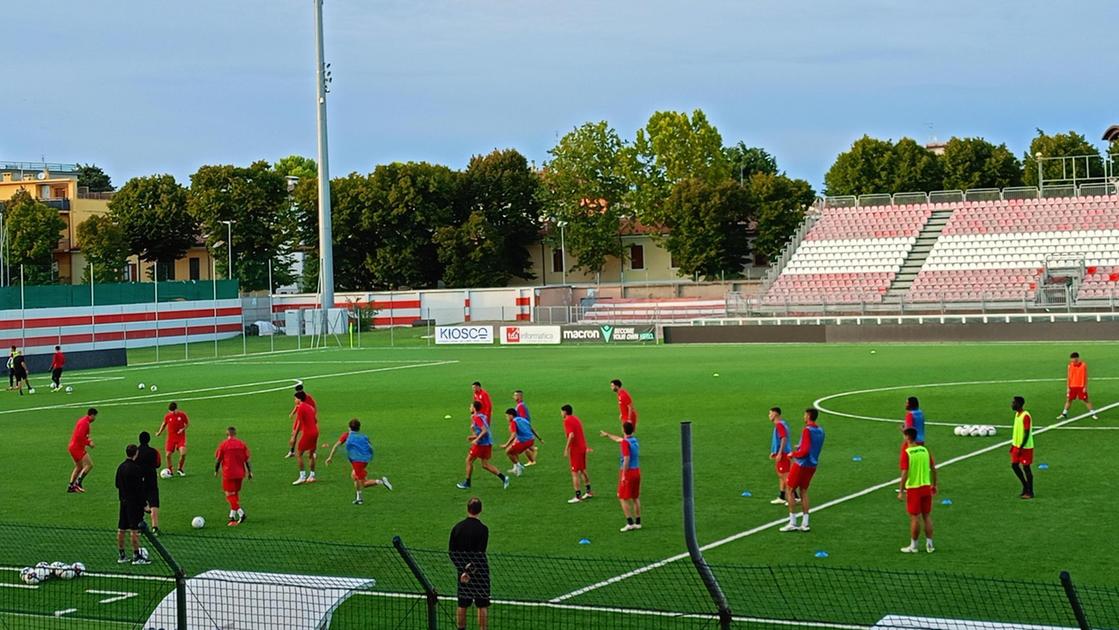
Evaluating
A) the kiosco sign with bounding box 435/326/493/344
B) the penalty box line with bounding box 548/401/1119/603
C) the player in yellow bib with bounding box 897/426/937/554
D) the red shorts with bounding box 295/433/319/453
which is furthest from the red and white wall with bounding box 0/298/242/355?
the player in yellow bib with bounding box 897/426/937/554

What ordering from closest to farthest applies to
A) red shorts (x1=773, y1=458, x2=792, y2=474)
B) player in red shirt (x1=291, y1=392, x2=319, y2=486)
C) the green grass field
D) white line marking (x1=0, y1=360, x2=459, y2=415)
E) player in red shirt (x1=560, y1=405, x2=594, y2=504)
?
the green grass field < red shorts (x1=773, y1=458, x2=792, y2=474) < player in red shirt (x1=560, y1=405, x2=594, y2=504) < player in red shirt (x1=291, y1=392, x2=319, y2=486) < white line marking (x1=0, y1=360, x2=459, y2=415)

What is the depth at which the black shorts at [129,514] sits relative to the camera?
1872 cm

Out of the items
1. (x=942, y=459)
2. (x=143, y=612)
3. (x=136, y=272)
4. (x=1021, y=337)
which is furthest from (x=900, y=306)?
(x=136, y=272)

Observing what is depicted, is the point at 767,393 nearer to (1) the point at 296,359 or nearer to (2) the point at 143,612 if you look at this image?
(2) the point at 143,612

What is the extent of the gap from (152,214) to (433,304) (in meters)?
27.0

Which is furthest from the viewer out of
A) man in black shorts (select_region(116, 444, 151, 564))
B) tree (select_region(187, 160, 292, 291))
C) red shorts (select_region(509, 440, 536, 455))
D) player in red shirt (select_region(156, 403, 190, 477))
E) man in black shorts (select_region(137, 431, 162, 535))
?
tree (select_region(187, 160, 292, 291))

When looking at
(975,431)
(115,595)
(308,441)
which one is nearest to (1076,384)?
(975,431)

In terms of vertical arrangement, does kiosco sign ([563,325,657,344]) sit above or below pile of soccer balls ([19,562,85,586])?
above

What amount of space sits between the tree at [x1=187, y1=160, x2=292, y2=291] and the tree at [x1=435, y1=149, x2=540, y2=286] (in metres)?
14.0

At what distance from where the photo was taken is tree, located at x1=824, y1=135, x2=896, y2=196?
322 feet

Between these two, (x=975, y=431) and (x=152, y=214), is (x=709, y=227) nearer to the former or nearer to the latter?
(x=152, y=214)

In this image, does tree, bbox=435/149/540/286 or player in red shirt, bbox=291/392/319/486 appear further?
tree, bbox=435/149/540/286

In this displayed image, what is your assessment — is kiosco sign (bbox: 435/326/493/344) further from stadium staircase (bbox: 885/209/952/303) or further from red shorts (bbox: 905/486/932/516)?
red shorts (bbox: 905/486/932/516)

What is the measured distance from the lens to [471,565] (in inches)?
512
